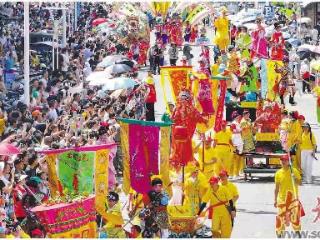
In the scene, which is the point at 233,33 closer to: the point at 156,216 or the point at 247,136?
the point at 247,136

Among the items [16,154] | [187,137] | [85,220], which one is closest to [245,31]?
[187,137]

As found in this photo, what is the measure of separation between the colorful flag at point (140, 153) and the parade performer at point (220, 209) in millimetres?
993

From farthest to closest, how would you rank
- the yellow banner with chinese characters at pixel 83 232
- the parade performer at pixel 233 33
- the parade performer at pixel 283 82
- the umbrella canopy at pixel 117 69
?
the parade performer at pixel 233 33 → the umbrella canopy at pixel 117 69 → the parade performer at pixel 283 82 → the yellow banner with chinese characters at pixel 83 232

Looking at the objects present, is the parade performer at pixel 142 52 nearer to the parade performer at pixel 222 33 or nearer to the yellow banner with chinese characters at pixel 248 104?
the parade performer at pixel 222 33

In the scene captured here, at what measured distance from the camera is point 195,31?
172ft

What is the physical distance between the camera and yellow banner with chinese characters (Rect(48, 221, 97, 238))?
16188 millimetres

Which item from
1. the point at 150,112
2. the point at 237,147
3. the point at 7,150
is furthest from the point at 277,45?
the point at 7,150

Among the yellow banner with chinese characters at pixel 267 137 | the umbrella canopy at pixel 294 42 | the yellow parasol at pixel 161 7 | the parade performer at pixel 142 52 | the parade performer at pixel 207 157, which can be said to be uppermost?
the yellow parasol at pixel 161 7

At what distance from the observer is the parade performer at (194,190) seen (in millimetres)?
18672

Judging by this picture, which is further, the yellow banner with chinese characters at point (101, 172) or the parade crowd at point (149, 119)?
the yellow banner with chinese characters at point (101, 172)

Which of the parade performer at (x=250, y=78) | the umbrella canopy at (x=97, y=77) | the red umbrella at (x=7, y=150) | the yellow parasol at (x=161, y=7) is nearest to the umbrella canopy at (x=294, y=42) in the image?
the parade performer at (x=250, y=78)

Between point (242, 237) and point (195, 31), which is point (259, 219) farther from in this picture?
point (195, 31)

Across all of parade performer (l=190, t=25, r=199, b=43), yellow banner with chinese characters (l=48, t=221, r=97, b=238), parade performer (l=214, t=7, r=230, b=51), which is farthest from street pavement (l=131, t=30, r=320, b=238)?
parade performer (l=190, t=25, r=199, b=43)

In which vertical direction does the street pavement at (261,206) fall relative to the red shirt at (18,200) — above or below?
below
